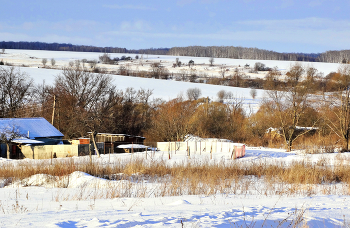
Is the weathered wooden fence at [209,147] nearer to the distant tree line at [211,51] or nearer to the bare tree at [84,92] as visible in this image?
the bare tree at [84,92]

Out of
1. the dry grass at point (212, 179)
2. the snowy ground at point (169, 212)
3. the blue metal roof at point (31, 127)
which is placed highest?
the snowy ground at point (169, 212)

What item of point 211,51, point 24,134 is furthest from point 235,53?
point 24,134

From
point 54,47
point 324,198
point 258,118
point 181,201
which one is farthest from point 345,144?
point 54,47

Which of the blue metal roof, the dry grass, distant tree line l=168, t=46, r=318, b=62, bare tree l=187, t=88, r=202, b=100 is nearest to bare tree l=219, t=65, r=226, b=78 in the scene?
→ bare tree l=187, t=88, r=202, b=100

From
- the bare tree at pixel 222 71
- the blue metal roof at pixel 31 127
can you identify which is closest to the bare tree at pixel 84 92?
the blue metal roof at pixel 31 127

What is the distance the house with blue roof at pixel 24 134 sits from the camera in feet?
95.9

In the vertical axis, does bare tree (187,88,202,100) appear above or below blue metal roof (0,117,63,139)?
above

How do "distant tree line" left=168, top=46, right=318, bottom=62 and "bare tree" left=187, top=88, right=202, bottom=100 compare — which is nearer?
"bare tree" left=187, top=88, right=202, bottom=100

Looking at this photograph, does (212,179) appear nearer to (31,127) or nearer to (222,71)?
(31,127)

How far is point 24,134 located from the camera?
3156 cm

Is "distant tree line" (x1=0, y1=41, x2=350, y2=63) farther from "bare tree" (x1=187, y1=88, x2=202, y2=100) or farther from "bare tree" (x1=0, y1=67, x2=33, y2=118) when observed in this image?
"bare tree" (x1=0, y1=67, x2=33, y2=118)

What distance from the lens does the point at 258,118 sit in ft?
143

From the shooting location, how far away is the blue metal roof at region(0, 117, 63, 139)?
32.3m

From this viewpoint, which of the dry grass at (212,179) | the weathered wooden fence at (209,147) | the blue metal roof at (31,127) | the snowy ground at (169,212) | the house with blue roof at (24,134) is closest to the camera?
the snowy ground at (169,212)
